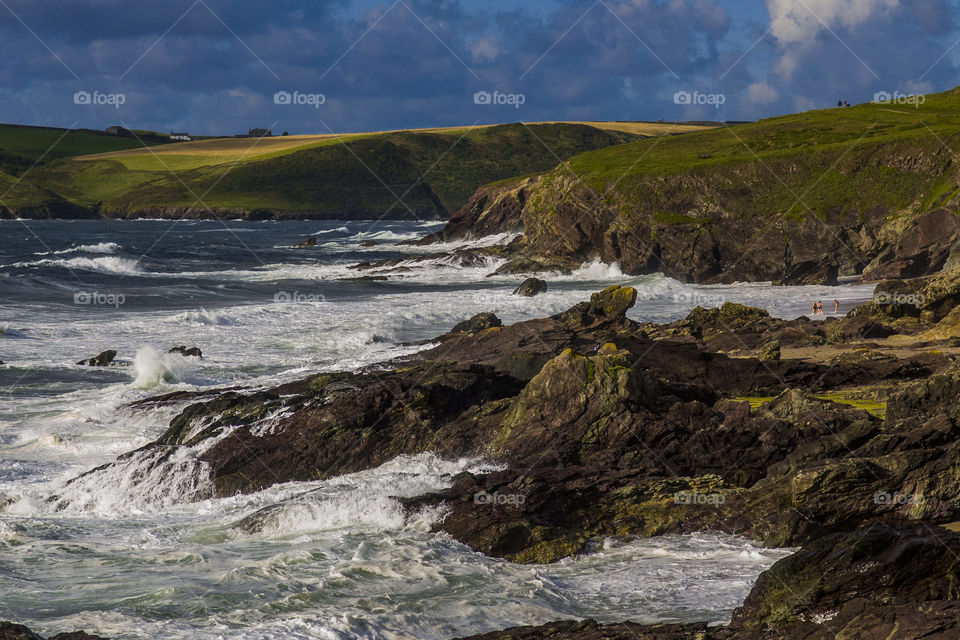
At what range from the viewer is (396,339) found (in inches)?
1724

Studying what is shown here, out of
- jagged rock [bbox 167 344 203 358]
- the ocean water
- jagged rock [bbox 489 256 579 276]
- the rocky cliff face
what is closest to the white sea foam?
jagged rock [bbox 489 256 579 276]

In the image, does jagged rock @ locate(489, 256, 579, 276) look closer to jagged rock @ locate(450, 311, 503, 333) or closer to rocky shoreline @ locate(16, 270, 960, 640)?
jagged rock @ locate(450, 311, 503, 333)

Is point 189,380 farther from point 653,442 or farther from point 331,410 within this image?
point 653,442

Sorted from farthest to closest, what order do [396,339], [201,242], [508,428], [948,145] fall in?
[201,242]
[948,145]
[396,339]
[508,428]

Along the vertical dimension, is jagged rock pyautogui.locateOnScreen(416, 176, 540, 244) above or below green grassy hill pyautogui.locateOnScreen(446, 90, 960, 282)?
above

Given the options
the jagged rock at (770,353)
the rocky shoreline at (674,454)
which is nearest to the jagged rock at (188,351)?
the rocky shoreline at (674,454)

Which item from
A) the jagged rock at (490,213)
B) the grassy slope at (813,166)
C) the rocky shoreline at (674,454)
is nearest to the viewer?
the rocky shoreline at (674,454)

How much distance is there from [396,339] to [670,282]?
1211 inches

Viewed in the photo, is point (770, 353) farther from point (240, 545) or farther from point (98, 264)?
point (98, 264)

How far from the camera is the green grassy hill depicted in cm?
6825

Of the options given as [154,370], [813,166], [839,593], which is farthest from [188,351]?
[813,166]

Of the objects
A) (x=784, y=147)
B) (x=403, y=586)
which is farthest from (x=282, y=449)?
(x=784, y=147)

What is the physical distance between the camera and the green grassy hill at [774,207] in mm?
68250

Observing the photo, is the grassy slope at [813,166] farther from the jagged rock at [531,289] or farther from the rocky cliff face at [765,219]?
the jagged rock at [531,289]
